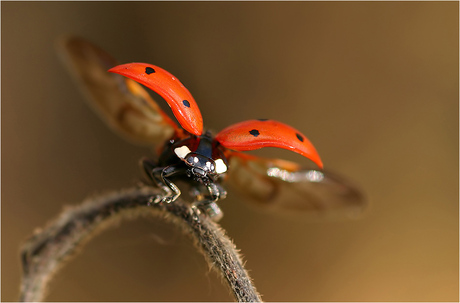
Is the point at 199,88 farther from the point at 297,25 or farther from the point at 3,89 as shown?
the point at 3,89

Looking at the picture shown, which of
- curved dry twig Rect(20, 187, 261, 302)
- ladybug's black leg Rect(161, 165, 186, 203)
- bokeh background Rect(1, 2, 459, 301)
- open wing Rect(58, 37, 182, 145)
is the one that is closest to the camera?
curved dry twig Rect(20, 187, 261, 302)

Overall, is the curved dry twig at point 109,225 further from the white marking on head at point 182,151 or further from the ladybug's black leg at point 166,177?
the white marking on head at point 182,151

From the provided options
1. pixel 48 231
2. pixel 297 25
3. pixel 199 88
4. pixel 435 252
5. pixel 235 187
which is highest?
pixel 297 25

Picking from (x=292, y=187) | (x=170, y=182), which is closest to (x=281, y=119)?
(x=292, y=187)

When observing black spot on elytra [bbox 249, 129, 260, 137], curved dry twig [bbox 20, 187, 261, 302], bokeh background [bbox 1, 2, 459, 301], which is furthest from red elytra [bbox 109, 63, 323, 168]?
bokeh background [bbox 1, 2, 459, 301]

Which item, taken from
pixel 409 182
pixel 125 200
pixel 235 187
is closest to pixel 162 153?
pixel 125 200

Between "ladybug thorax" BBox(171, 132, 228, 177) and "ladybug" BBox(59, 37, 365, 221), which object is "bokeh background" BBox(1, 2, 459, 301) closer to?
"ladybug" BBox(59, 37, 365, 221)
